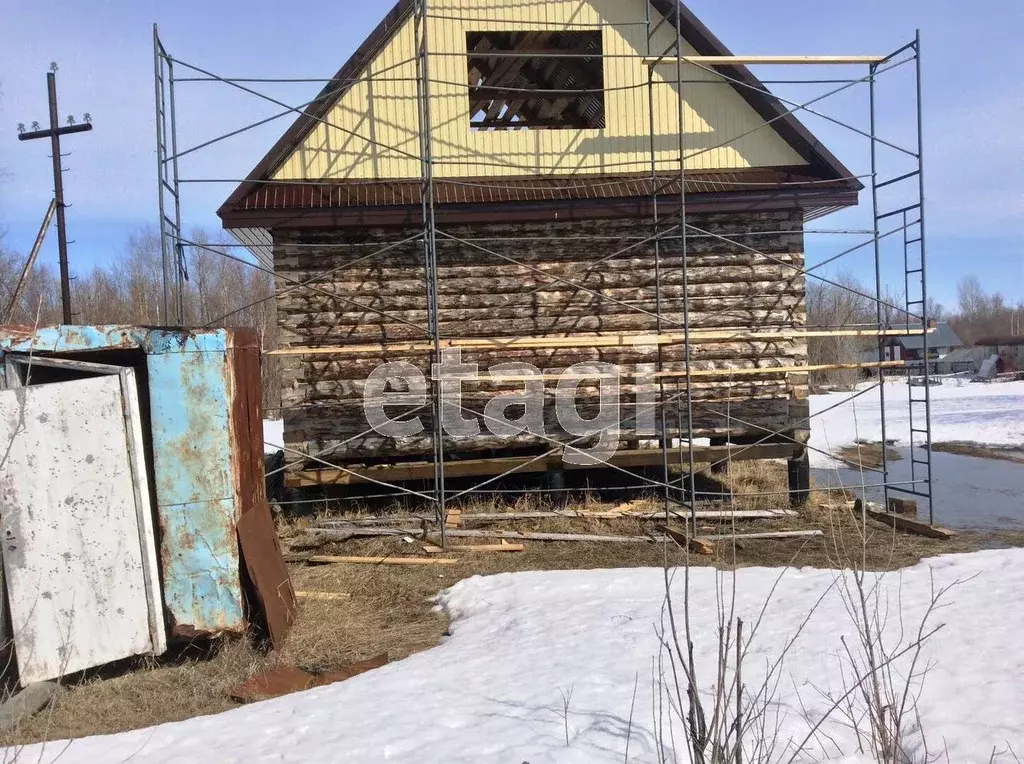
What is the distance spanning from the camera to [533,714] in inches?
152

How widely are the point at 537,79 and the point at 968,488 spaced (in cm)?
938

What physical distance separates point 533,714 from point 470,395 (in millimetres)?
5502

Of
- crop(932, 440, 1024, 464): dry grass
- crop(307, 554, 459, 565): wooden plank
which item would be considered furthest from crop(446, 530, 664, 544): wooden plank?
crop(932, 440, 1024, 464): dry grass

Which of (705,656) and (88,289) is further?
(88,289)

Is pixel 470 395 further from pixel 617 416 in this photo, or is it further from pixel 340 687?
pixel 340 687

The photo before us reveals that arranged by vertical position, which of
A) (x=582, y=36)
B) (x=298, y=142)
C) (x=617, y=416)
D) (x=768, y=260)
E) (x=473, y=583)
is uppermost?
(x=582, y=36)

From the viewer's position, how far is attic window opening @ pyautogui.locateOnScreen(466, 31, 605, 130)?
9.94 meters

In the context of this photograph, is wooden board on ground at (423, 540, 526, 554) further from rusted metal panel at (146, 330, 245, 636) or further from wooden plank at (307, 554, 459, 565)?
rusted metal panel at (146, 330, 245, 636)

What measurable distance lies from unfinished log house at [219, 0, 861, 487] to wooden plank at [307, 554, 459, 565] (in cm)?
138

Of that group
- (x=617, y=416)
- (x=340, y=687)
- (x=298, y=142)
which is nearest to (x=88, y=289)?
(x=298, y=142)

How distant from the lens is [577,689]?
421 centimetres

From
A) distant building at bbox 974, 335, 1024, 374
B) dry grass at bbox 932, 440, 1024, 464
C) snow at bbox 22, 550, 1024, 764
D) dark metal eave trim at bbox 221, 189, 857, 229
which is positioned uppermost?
dark metal eave trim at bbox 221, 189, 857, 229

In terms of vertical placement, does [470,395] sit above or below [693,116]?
below

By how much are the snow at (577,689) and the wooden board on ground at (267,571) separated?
0.96 m
